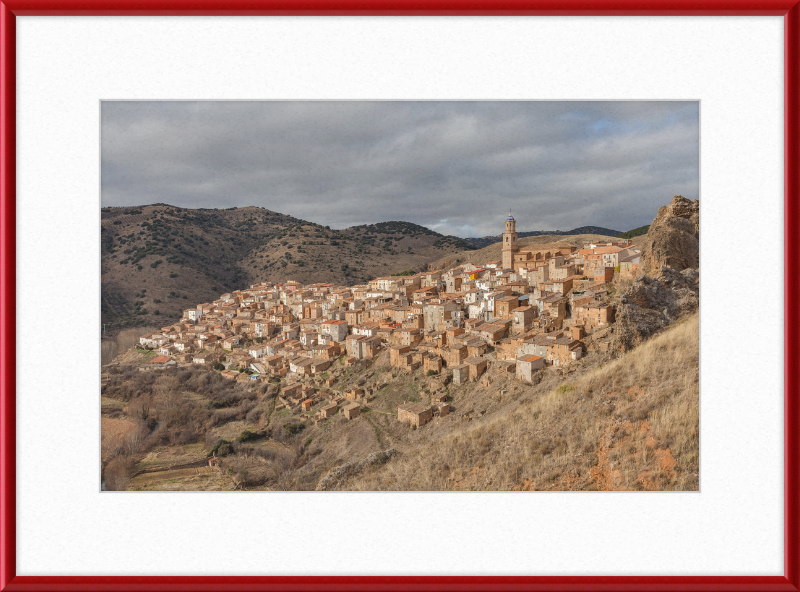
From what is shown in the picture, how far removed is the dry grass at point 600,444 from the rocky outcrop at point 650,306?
59 centimetres

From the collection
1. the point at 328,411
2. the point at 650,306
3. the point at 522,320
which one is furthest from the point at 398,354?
the point at 650,306

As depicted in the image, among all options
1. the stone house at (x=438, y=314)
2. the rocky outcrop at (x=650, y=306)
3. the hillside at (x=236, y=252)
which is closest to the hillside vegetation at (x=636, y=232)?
the rocky outcrop at (x=650, y=306)

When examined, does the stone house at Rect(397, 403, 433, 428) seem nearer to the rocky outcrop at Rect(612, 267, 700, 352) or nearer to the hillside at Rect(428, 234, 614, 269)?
the rocky outcrop at Rect(612, 267, 700, 352)

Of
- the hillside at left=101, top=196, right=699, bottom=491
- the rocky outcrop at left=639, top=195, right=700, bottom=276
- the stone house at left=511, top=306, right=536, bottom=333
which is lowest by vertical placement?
the hillside at left=101, top=196, right=699, bottom=491

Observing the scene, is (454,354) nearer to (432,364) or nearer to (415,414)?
(432,364)

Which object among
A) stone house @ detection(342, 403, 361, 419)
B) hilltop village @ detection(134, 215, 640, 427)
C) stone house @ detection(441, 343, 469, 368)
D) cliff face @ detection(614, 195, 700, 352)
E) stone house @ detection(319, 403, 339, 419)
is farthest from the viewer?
stone house @ detection(441, 343, 469, 368)

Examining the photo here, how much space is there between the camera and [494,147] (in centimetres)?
425

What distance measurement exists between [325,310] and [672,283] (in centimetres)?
949

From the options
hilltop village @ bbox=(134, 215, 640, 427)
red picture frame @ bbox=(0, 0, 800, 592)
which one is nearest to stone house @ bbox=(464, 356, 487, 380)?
hilltop village @ bbox=(134, 215, 640, 427)

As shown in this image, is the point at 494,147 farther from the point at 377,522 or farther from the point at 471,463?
the point at 377,522

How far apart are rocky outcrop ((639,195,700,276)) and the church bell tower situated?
2.10 m

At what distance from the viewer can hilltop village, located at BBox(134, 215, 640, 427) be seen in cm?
659

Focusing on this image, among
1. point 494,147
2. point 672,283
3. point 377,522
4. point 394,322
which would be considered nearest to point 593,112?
point 494,147
